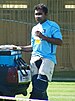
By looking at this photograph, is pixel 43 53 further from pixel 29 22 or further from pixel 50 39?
pixel 29 22

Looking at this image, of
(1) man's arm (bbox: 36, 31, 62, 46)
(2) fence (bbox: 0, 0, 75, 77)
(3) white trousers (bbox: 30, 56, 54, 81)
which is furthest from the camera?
(2) fence (bbox: 0, 0, 75, 77)

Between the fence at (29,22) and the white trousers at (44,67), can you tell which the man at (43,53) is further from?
the fence at (29,22)

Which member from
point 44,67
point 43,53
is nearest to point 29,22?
point 43,53

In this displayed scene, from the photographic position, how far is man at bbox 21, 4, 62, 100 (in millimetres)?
7684

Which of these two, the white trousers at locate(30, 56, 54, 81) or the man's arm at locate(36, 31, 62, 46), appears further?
the white trousers at locate(30, 56, 54, 81)

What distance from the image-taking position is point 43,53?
7785 millimetres

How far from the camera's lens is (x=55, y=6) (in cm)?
2398

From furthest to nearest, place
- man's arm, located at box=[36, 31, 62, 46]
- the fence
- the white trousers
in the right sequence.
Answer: the fence
the white trousers
man's arm, located at box=[36, 31, 62, 46]

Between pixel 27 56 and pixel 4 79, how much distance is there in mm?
16040

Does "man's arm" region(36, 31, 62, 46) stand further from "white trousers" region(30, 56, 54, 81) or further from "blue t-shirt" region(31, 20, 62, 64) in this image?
"white trousers" region(30, 56, 54, 81)

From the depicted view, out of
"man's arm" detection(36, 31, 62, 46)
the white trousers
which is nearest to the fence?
the white trousers

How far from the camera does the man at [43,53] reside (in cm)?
768

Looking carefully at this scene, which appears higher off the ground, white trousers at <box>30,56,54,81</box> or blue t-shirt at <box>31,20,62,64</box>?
blue t-shirt at <box>31,20,62,64</box>

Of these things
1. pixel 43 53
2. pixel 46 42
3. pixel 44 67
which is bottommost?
pixel 44 67
